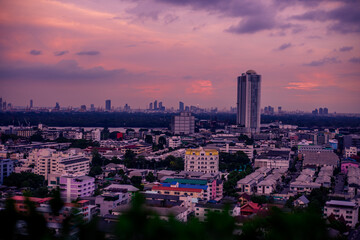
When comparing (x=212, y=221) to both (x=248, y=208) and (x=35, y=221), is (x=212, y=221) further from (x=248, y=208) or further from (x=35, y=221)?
(x=248, y=208)

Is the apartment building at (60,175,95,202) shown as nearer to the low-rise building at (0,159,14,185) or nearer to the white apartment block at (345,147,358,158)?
the low-rise building at (0,159,14,185)

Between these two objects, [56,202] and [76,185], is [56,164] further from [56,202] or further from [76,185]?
[56,202]

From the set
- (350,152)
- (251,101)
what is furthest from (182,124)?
(350,152)

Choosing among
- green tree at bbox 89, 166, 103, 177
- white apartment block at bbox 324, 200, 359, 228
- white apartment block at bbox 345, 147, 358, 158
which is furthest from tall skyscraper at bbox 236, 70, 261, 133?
white apartment block at bbox 324, 200, 359, 228

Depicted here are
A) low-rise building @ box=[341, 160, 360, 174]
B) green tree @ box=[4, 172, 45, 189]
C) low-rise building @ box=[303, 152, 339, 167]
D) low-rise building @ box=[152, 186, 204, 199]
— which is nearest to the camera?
low-rise building @ box=[152, 186, 204, 199]

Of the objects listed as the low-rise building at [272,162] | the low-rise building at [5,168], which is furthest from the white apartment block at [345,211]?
the low-rise building at [5,168]

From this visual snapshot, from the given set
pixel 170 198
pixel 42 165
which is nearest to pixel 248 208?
pixel 170 198
